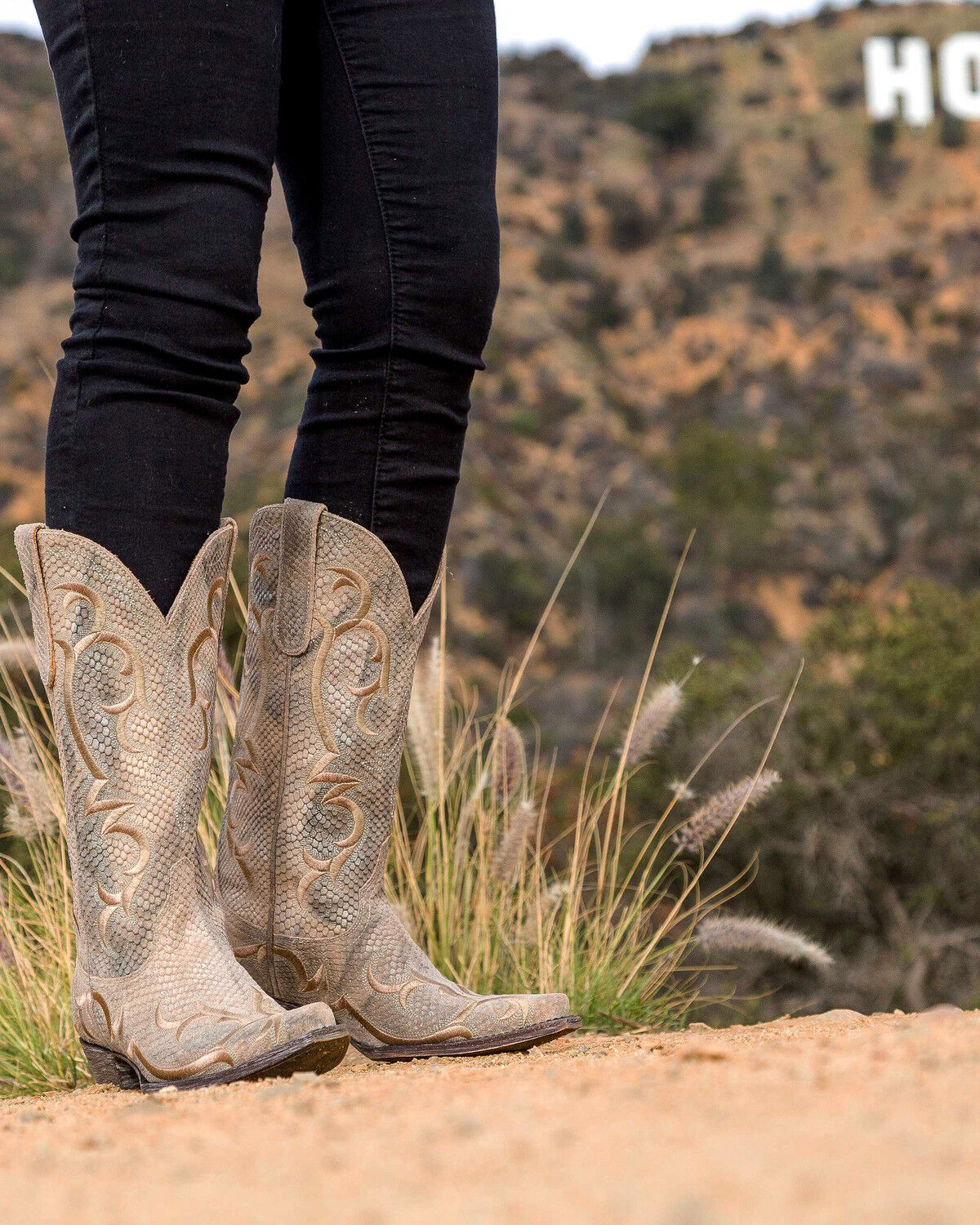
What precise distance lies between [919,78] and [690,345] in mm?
12757

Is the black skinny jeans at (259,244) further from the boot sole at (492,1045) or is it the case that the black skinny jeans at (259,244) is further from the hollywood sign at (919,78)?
the hollywood sign at (919,78)

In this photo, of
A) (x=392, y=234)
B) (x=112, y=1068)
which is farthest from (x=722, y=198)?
(x=112, y=1068)

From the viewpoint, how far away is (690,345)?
1031 inches

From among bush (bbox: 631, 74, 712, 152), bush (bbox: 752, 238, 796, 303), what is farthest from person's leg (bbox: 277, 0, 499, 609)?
bush (bbox: 631, 74, 712, 152)

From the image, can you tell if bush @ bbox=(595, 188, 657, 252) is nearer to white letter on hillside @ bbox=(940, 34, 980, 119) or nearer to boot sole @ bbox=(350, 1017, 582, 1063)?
white letter on hillside @ bbox=(940, 34, 980, 119)

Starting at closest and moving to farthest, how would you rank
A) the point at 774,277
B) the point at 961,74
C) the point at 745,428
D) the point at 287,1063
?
the point at 287,1063
the point at 745,428
the point at 774,277
the point at 961,74

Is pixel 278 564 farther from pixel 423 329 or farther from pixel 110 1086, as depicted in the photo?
pixel 110 1086

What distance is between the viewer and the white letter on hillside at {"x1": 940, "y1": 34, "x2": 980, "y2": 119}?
31000 millimetres

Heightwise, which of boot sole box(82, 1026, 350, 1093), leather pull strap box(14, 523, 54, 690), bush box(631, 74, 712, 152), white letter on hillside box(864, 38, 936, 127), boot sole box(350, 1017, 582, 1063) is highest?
white letter on hillside box(864, 38, 936, 127)

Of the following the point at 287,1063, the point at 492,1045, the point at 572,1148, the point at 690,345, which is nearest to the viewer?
the point at 572,1148

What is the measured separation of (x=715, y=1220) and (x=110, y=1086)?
1.06m

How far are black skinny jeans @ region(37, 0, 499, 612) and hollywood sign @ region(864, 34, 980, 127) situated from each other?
107ft

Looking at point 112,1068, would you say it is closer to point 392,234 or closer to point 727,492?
point 392,234

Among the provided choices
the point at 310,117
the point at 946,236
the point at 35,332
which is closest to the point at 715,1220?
the point at 310,117
